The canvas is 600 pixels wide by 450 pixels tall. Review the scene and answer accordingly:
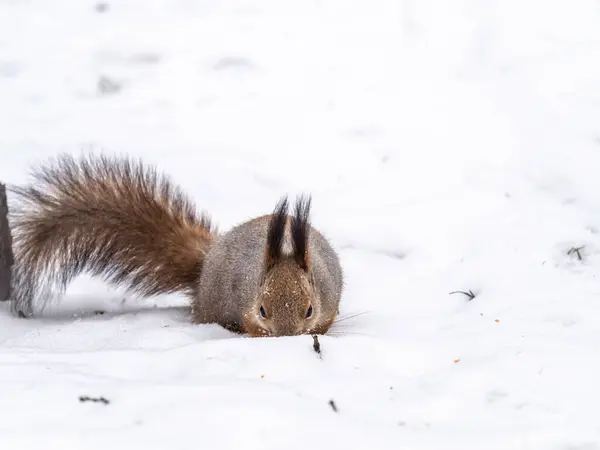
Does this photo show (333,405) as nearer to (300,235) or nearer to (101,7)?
(300,235)

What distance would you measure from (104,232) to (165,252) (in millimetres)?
321

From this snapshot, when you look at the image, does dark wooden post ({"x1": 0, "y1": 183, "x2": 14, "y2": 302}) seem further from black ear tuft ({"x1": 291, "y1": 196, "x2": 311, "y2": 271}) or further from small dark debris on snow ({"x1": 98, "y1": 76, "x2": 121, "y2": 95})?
small dark debris on snow ({"x1": 98, "y1": 76, "x2": 121, "y2": 95})

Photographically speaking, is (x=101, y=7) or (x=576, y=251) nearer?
(x=576, y=251)

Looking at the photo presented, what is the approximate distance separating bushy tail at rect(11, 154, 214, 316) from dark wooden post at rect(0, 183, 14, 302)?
4cm

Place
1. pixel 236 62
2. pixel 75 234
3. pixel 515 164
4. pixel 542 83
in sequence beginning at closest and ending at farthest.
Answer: pixel 75 234 → pixel 515 164 → pixel 542 83 → pixel 236 62

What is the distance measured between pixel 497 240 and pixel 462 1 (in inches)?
97.1

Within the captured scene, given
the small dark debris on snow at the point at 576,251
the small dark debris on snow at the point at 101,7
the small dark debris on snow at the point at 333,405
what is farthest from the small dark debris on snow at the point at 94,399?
the small dark debris on snow at the point at 101,7

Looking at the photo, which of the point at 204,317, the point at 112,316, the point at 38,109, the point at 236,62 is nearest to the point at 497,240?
the point at 204,317

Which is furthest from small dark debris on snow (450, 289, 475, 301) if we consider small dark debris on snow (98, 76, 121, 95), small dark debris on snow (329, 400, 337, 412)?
small dark debris on snow (98, 76, 121, 95)

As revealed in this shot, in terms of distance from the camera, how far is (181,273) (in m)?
4.05

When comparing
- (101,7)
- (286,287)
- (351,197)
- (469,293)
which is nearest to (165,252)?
(286,287)

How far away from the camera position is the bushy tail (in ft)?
11.7

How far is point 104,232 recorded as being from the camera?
3783mm

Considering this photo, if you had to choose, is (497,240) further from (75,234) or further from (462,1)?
(462,1)
